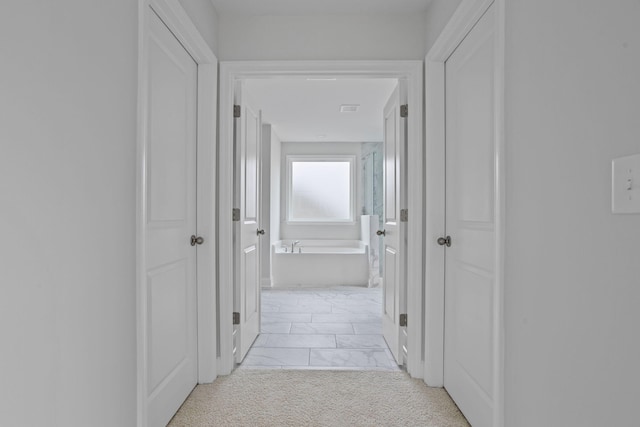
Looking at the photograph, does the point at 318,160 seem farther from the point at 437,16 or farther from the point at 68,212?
the point at 68,212

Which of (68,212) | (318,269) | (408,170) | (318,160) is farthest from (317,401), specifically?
(318,160)

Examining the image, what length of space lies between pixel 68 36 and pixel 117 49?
272 mm

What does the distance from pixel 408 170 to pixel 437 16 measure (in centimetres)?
89

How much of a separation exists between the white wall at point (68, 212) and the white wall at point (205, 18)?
61 cm

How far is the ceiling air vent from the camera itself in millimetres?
4539

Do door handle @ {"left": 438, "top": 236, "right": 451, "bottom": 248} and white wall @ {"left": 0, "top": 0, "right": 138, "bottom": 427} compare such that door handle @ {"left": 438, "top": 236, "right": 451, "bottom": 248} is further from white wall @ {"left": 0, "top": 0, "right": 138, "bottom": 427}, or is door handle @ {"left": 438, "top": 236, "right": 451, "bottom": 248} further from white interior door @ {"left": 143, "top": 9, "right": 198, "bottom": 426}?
white wall @ {"left": 0, "top": 0, "right": 138, "bottom": 427}

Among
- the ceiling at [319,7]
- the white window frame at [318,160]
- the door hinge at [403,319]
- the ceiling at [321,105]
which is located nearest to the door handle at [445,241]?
the door hinge at [403,319]

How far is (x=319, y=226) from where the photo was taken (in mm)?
6812

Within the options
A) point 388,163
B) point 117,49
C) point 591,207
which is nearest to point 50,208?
point 117,49

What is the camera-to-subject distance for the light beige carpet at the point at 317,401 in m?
1.97

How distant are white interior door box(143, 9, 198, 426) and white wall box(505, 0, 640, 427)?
1.37 meters

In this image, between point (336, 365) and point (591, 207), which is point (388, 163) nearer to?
point (336, 365)

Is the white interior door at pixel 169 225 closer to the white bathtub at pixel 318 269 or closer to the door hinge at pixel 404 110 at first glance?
the door hinge at pixel 404 110

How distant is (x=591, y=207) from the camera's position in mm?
954
